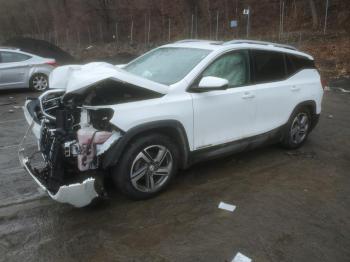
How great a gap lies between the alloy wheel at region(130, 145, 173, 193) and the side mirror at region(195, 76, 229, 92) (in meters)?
0.81

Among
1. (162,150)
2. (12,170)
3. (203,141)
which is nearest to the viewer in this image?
(162,150)

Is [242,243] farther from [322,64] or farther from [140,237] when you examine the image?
[322,64]

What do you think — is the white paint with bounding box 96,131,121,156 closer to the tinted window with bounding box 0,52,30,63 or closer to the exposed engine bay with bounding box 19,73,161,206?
the exposed engine bay with bounding box 19,73,161,206

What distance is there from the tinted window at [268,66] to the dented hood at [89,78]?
1.56 m

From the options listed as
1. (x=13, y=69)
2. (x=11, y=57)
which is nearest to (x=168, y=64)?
(x=13, y=69)

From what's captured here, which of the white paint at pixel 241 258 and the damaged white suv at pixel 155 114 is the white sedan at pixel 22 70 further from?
the white paint at pixel 241 258

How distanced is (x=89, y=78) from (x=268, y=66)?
107 inches

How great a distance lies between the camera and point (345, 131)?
23.4 ft

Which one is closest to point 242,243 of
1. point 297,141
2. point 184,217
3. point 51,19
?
point 184,217

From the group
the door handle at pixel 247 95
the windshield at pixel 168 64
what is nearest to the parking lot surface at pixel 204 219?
the door handle at pixel 247 95

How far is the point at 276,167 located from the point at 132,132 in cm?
242

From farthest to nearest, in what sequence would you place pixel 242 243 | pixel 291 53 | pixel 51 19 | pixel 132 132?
pixel 51 19 → pixel 291 53 → pixel 132 132 → pixel 242 243

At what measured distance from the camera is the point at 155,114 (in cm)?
401

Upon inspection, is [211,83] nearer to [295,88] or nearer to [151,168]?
[151,168]
